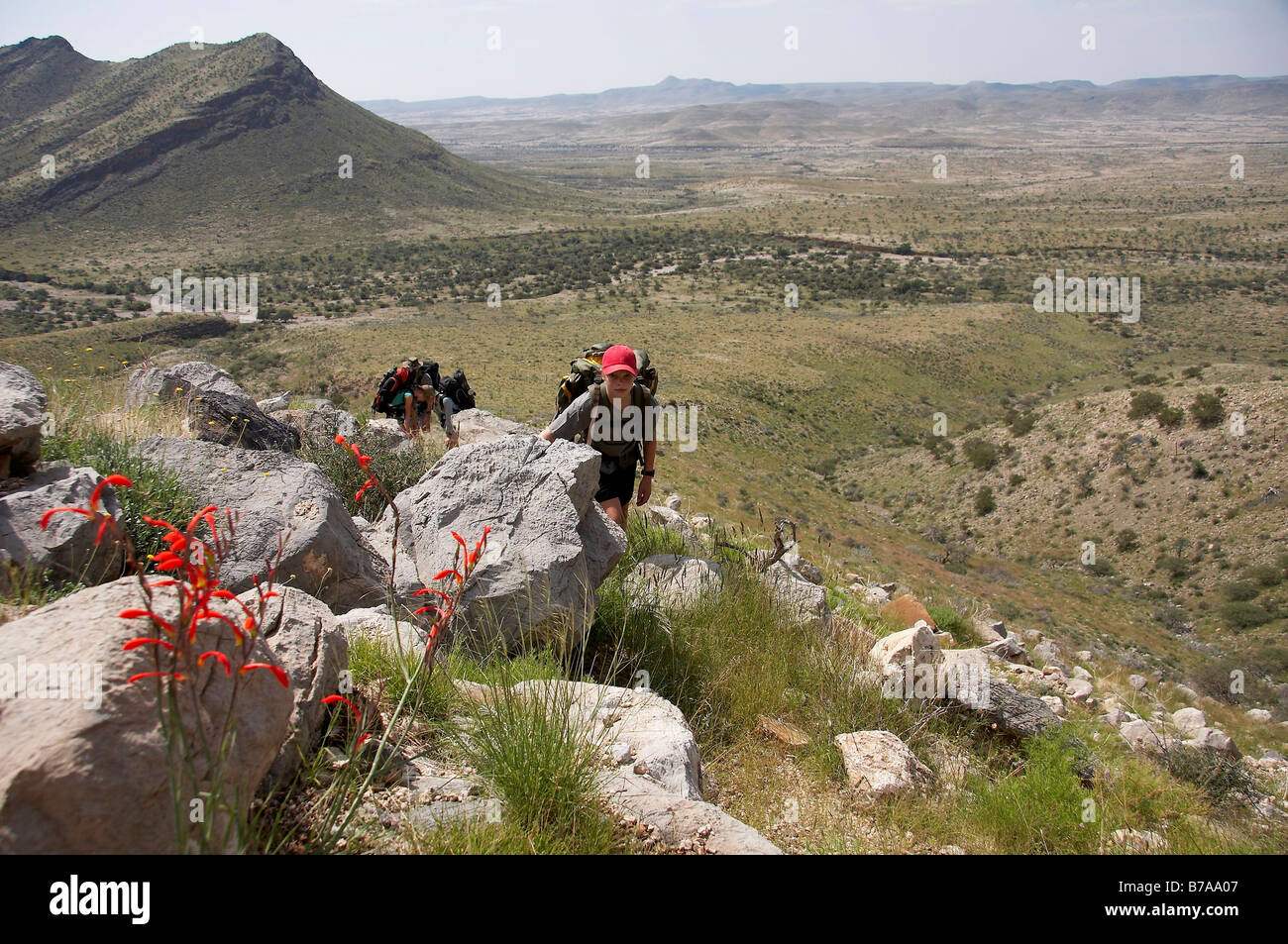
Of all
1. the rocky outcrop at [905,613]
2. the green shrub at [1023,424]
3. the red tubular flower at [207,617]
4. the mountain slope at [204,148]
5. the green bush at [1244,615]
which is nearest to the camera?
the red tubular flower at [207,617]

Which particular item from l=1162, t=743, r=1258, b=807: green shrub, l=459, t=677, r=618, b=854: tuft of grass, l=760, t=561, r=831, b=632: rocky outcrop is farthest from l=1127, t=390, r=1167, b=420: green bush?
l=459, t=677, r=618, b=854: tuft of grass

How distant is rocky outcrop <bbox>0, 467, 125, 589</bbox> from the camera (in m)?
2.96

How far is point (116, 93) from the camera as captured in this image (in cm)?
7812

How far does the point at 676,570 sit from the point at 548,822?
98.2 inches

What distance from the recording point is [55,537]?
9.98 ft

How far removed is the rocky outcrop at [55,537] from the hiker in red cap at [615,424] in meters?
2.48

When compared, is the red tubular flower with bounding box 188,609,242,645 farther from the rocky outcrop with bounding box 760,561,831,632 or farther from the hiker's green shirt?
the rocky outcrop with bounding box 760,561,831,632

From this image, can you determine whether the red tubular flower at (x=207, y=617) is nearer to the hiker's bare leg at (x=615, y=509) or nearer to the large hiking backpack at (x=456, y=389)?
the hiker's bare leg at (x=615, y=509)

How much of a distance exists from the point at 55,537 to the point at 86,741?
2.04 m

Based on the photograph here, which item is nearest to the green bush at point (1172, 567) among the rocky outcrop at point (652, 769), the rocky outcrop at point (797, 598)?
the rocky outcrop at point (797, 598)

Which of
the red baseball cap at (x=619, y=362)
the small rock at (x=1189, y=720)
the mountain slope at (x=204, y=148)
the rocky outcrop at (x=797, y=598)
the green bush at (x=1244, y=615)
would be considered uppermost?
the mountain slope at (x=204, y=148)

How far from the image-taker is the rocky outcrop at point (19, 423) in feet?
11.0

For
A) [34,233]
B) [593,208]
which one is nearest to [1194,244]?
[593,208]

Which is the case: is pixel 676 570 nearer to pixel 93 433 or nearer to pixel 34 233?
pixel 93 433
